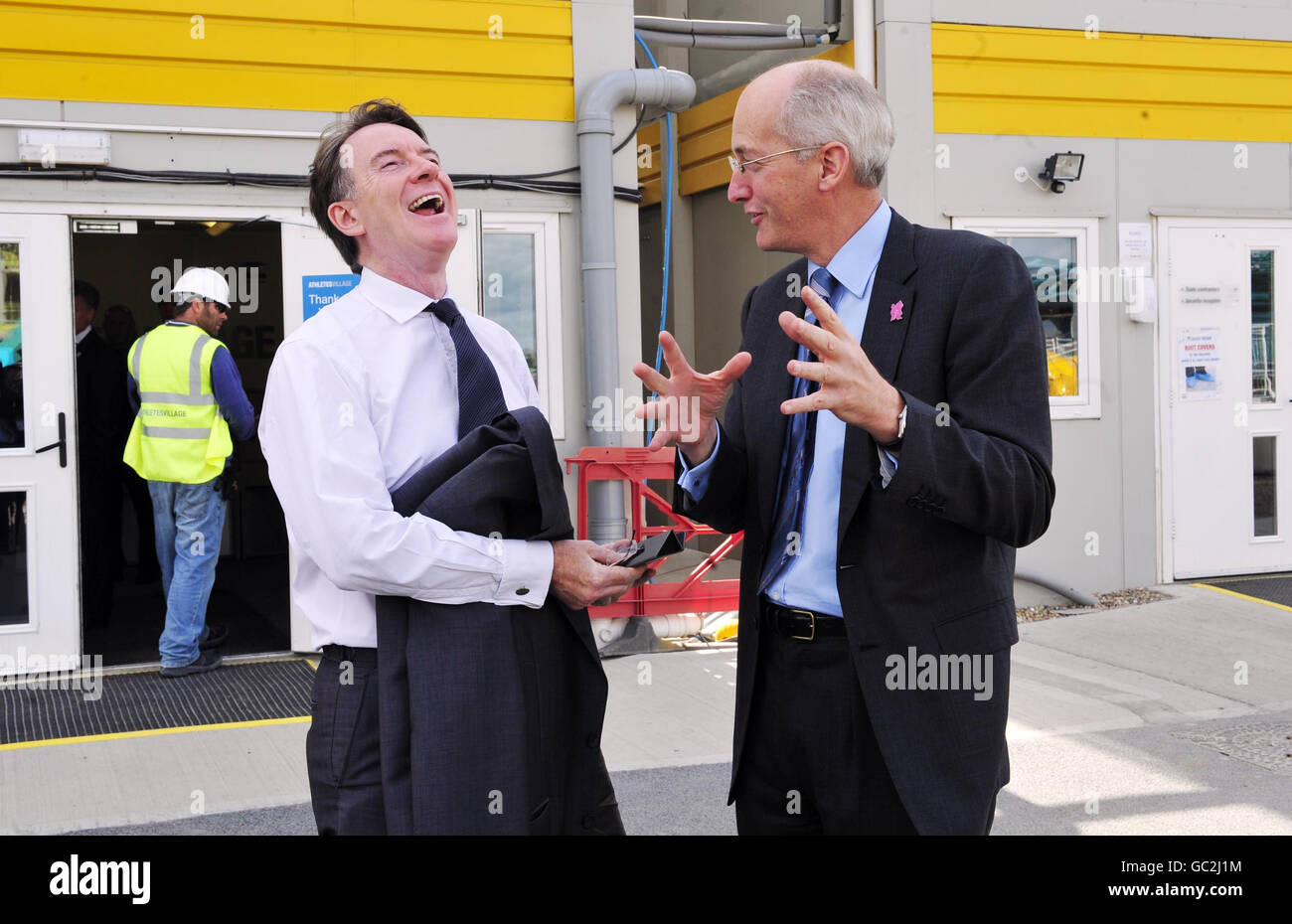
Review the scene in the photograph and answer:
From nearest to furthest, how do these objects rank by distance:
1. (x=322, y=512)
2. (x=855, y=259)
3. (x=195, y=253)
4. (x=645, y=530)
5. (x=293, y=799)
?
(x=322, y=512), (x=855, y=259), (x=293, y=799), (x=645, y=530), (x=195, y=253)

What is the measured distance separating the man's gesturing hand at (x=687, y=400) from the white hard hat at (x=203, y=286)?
5.72m

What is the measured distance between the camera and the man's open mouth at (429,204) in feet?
7.73

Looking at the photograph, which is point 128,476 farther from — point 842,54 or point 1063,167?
point 1063,167

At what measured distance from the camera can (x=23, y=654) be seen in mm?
6945

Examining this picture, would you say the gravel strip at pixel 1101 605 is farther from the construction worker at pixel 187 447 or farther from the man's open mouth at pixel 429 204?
the man's open mouth at pixel 429 204

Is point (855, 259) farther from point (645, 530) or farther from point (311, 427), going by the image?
point (645, 530)

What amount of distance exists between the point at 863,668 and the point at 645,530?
220 inches

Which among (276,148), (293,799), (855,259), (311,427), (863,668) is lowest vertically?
(293,799)

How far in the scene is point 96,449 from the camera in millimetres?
8719

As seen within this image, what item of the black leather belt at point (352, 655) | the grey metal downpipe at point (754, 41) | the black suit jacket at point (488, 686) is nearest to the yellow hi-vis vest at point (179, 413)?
the grey metal downpipe at point (754, 41)

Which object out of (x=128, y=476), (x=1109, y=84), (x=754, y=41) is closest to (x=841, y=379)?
(x=754, y=41)

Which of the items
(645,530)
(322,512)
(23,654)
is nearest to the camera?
(322,512)

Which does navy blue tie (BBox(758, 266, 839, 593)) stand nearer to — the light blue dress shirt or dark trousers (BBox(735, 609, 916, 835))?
the light blue dress shirt

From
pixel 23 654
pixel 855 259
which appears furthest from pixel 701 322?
pixel 855 259
